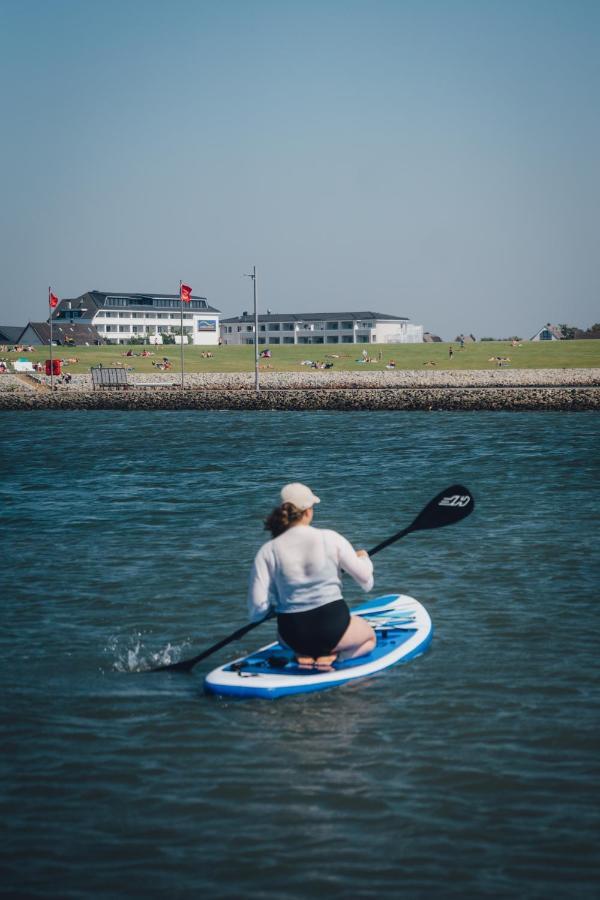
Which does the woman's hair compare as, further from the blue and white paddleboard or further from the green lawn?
the green lawn

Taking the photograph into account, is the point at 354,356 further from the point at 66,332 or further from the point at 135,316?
the point at 135,316

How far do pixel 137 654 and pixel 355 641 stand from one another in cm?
229

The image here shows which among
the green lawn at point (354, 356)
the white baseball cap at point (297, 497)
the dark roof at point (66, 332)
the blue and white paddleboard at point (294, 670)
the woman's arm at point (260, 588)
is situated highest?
the dark roof at point (66, 332)

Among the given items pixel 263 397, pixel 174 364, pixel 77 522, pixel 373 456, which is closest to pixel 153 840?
pixel 77 522

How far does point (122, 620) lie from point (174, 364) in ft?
250

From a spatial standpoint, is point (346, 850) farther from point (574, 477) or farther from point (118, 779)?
point (574, 477)

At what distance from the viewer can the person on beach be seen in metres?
7.59

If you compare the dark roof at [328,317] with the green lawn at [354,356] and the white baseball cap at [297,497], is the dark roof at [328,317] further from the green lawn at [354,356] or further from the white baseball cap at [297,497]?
the white baseball cap at [297,497]

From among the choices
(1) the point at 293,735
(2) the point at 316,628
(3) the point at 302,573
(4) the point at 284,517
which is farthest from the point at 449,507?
(1) the point at 293,735

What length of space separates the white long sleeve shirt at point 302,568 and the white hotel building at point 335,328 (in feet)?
440

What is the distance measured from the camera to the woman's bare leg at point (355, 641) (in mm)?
8352

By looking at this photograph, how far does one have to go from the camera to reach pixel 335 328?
147 metres

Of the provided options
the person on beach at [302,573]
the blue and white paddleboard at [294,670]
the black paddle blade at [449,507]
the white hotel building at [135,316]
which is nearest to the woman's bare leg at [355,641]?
the blue and white paddleboard at [294,670]

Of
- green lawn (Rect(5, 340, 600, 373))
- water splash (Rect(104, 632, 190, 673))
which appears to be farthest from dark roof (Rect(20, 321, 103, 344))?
water splash (Rect(104, 632, 190, 673))
